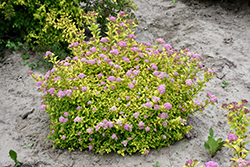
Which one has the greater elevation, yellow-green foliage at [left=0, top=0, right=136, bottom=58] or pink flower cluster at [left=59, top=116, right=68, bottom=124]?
yellow-green foliage at [left=0, top=0, right=136, bottom=58]

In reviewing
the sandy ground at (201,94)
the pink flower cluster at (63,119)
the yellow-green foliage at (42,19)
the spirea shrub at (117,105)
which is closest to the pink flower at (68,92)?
the spirea shrub at (117,105)

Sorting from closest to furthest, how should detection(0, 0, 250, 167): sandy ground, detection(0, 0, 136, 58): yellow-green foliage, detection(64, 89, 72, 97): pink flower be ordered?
detection(64, 89, 72, 97): pink flower
detection(0, 0, 250, 167): sandy ground
detection(0, 0, 136, 58): yellow-green foliage

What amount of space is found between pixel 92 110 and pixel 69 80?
49cm

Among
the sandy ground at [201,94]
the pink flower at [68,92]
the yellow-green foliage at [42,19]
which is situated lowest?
the sandy ground at [201,94]

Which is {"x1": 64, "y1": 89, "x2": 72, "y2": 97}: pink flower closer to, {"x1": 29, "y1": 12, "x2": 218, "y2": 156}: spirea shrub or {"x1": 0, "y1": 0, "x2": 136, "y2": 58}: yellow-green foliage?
{"x1": 29, "y1": 12, "x2": 218, "y2": 156}: spirea shrub

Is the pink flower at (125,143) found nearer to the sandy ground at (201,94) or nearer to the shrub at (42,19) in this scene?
the sandy ground at (201,94)

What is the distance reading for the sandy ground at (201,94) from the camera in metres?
2.52

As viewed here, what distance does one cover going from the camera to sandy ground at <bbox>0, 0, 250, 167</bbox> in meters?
2.52

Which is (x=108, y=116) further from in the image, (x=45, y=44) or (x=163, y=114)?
(x=45, y=44)

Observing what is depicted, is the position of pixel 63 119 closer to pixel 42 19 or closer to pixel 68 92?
pixel 68 92

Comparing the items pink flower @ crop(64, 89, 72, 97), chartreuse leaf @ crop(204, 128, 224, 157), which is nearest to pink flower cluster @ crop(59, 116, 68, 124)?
pink flower @ crop(64, 89, 72, 97)

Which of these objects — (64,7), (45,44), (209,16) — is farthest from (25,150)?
(209,16)

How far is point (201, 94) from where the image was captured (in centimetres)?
359

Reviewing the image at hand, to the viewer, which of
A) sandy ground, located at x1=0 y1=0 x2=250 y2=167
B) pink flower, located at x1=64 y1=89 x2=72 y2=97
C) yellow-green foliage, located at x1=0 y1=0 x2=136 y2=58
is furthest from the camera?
yellow-green foliage, located at x1=0 y1=0 x2=136 y2=58
